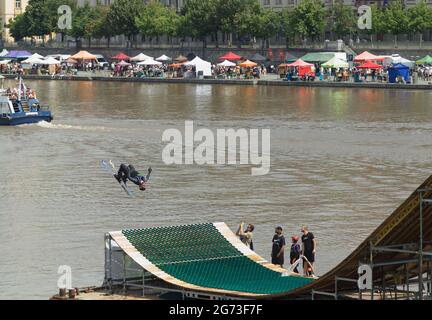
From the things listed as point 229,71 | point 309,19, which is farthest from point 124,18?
point 229,71

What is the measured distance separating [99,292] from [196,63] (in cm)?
8291

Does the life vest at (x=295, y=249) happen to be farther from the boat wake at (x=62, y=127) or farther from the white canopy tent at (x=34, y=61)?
the white canopy tent at (x=34, y=61)

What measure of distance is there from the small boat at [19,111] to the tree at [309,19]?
1976 inches

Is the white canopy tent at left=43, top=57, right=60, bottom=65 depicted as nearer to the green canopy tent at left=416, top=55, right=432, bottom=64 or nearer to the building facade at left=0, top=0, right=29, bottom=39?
the green canopy tent at left=416, top=55, right=432, bottom=64

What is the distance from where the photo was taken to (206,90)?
94375 millimetres

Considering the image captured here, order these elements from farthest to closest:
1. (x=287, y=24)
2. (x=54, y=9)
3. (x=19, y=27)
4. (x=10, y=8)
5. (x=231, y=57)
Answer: (x=10, y=8) → (x=19, y=27) → (x=54, y=9) → (x=287, y=24) → (x=231, y=57)

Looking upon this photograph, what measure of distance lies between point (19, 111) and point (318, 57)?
42.2 m

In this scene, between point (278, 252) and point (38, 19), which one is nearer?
point (278, 252)

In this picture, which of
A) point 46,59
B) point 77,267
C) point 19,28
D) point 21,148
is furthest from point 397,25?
point 77,267

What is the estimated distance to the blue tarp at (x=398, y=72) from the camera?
92.4 m

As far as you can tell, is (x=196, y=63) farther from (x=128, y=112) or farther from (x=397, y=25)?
(x=128, y=112)

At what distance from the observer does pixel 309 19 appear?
370ft

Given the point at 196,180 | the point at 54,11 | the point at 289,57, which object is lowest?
the point at 196,180

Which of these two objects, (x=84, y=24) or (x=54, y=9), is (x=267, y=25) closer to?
(x=84, y=24)
